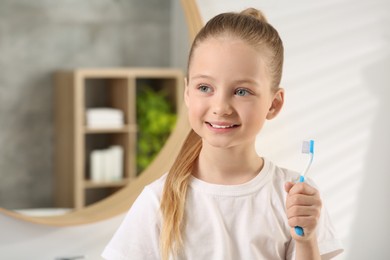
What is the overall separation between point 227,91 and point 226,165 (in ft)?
0.46

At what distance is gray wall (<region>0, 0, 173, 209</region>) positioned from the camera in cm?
310

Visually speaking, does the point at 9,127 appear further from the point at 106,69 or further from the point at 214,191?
the point at 214,191

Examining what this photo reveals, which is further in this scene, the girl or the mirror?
the mirror

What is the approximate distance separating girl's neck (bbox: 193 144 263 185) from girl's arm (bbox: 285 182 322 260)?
108 millimetres

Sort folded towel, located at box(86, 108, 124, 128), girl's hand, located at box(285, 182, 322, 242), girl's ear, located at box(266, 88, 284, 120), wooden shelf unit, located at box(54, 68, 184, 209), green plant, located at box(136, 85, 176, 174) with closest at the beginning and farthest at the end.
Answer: girl's hand, located at box(285, 182, 322, 242) < girl's ear, located at box(266, 88, 284, 120) < wooden shelf unit, located at box(54, 68, 184, 209) < folded towel, located at box(86, 108, 124, 128) < green plant, located at box(136, 85, 176, 174)

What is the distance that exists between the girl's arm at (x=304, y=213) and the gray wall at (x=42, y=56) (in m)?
2.25

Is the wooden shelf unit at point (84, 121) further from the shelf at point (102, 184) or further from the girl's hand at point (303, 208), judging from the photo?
the girl's hand at point (303, 208)

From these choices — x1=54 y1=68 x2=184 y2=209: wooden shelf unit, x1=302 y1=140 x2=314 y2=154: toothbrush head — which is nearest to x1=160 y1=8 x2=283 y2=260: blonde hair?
x1=302 y1=140 x2=314 y2=154: toothbrush head

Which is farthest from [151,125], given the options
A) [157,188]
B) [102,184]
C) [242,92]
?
[242,92]

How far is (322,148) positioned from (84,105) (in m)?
1.96

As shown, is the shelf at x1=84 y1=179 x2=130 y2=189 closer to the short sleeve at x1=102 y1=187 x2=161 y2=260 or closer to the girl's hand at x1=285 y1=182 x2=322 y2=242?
the short sleeve at x1=102 y1=187 x2=161 y2=260

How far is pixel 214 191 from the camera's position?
41.9 inches

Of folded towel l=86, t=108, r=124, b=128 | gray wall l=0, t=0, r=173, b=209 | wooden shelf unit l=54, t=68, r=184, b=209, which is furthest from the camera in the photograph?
folded towel l=86, t=108, r=124, b=128

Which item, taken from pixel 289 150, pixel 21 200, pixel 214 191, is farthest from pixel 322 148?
pixel 21 200
